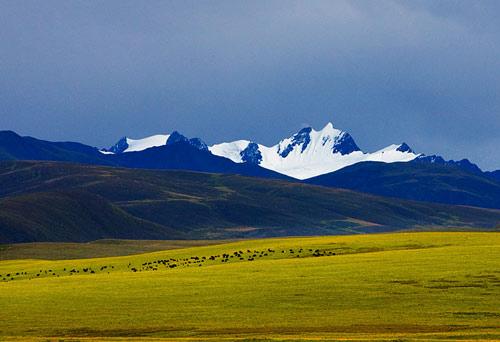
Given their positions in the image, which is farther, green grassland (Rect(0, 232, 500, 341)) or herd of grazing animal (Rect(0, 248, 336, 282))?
herd of grazing animal (Rect(0, 248, 336, 282))

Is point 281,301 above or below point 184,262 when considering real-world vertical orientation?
below

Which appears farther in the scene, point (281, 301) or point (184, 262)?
point (184, 262)

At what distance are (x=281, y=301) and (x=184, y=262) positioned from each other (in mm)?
39859

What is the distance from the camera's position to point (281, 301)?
64500 millimetres

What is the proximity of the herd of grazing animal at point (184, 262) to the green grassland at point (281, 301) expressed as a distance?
4.66 meters

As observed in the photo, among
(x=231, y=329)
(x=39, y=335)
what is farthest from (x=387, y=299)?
(x=39, y=335)

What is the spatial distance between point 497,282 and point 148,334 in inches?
1050

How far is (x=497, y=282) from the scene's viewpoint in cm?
6781

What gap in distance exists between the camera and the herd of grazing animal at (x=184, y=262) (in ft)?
326

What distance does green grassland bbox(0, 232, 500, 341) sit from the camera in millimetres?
53562

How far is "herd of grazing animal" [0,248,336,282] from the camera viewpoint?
326 feet

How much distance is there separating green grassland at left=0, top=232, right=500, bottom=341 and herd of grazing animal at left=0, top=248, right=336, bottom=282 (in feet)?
15.3

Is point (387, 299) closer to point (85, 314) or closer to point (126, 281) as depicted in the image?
point (85, 314)

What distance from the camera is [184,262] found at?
10331 centimetres
